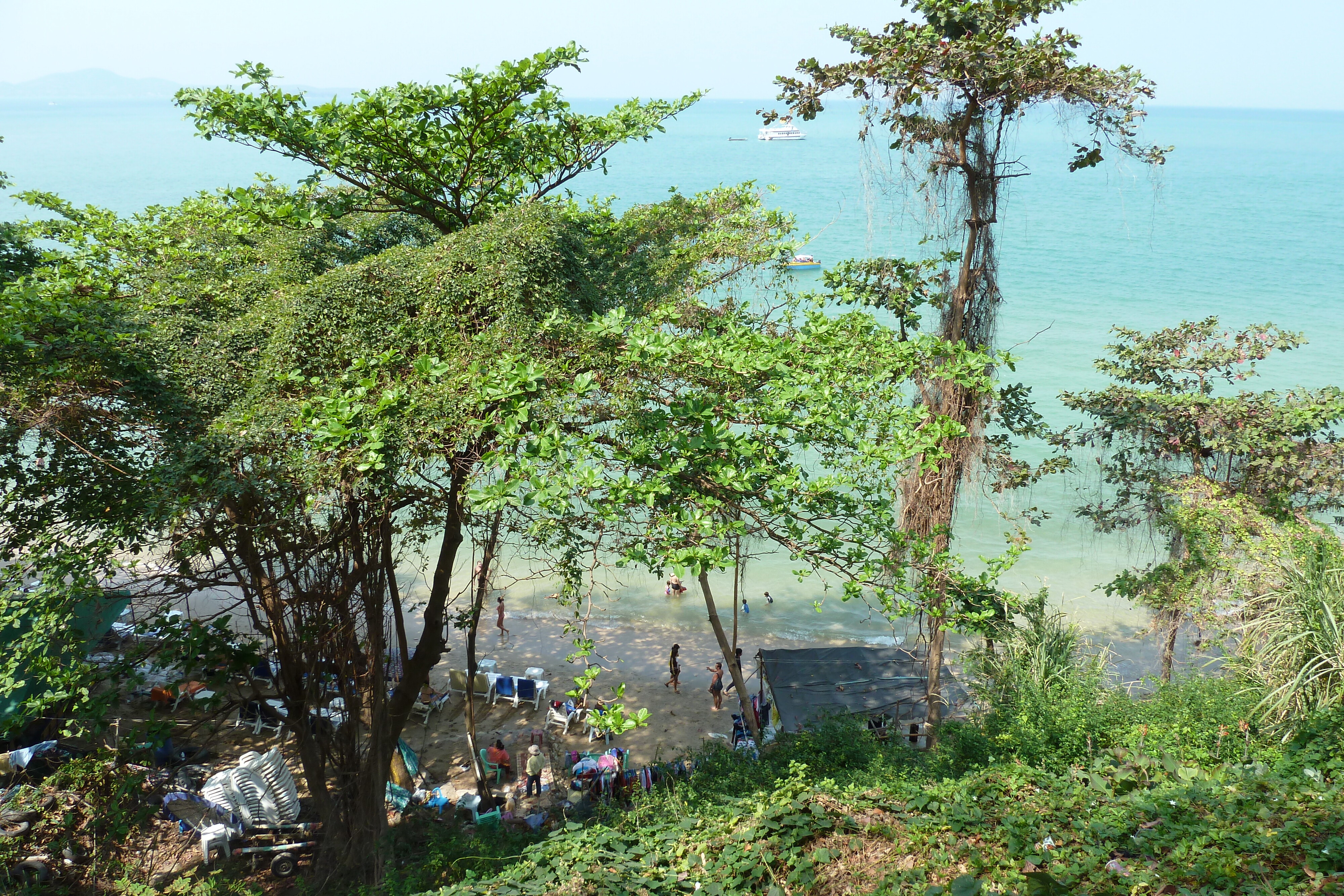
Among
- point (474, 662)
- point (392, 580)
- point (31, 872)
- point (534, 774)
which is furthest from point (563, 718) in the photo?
point (31, 872)

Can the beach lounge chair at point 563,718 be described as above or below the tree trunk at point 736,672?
below

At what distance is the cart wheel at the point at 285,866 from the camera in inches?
315

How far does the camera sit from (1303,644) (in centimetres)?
600

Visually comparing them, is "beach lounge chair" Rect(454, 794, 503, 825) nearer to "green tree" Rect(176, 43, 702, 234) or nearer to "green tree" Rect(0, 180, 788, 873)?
"green tree" Rect(0, 180, 788, 873)

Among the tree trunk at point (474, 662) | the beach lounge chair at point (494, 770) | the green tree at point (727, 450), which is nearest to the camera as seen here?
the green tree at point (727, 450)

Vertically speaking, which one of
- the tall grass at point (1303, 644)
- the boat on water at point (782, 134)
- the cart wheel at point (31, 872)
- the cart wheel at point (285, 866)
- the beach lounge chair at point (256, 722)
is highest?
the boat on water at point (782, 134)

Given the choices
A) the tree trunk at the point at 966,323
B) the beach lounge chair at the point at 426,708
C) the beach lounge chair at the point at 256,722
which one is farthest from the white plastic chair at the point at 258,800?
the tree trunk at the point at 966,323

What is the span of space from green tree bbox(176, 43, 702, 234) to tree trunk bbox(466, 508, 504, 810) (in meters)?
2.94

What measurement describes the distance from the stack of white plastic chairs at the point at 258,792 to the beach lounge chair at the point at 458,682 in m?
3.55

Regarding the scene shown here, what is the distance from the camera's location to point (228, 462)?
16.8 feet

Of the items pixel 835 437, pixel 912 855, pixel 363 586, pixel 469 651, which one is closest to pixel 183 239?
pixel 363 586

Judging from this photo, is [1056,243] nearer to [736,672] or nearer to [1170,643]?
[1170,643]

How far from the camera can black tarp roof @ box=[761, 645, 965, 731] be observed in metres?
10.2

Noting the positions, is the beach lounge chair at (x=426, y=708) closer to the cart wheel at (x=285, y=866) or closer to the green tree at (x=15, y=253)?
the cart wheel at (x=285, y=866)
